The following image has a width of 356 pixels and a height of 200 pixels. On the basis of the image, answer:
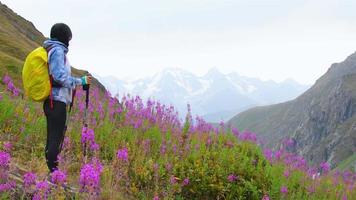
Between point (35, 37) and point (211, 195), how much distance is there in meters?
44.8

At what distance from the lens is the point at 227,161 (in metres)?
8.43

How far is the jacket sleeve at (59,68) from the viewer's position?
6.45 metres

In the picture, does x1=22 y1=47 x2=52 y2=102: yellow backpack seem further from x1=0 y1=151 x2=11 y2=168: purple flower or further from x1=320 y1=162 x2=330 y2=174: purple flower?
x1=320 y1=162 x2=330 y2=174: purple flower

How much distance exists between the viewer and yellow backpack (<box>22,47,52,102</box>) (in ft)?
21.3

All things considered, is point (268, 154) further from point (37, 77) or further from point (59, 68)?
point (37, 77)

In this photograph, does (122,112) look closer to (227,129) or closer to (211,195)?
(227,129)

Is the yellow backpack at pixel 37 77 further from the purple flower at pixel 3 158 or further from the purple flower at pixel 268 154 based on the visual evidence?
the purple flower at pixel 268 154

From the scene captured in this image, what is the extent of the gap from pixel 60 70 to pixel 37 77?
0.35m

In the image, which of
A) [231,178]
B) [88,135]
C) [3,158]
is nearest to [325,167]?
[231,178]

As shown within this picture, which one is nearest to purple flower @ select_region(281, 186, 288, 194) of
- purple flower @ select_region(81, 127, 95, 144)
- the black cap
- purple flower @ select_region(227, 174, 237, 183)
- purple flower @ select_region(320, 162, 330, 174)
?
purple flower @ select_region(227, 174, 237, 183)

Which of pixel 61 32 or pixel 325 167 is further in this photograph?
pixel 325 167

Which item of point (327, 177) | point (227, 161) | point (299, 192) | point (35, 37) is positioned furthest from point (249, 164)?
point (35, 37)

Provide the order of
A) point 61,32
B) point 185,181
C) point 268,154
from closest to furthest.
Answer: point 61,32 < point 185,181 < point 268,154

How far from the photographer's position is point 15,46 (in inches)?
1188
